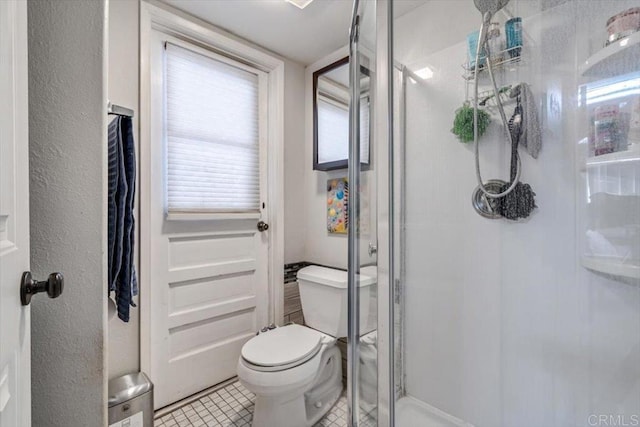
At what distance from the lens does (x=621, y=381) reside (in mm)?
843

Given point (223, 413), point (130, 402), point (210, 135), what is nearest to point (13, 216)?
point (130, 402)

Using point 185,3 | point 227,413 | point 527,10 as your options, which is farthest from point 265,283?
point 527,10

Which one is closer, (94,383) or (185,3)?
(94,383)

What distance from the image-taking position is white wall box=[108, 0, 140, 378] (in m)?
1.37

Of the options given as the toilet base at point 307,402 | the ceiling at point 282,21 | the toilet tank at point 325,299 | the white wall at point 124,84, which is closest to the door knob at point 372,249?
the toilet tank at point 325,299

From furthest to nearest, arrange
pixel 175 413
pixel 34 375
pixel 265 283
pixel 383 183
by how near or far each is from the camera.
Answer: pixel 265 283 → pixel 175 413 → pixel 383 183 → pixel 34 375

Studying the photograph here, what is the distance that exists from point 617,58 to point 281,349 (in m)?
1.56

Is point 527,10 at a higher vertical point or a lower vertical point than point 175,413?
higher

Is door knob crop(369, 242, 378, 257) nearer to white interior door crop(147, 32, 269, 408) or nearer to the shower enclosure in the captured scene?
the shower enclosure

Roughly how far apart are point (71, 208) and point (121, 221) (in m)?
0.35

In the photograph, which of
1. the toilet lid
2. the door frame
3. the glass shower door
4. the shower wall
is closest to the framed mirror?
the door frame

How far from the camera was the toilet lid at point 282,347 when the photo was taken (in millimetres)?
1299

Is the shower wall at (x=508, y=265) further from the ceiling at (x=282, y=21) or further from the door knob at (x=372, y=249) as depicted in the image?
the ceiling at (x=282, y=21)

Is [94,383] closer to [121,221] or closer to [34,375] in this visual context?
[34,375]
